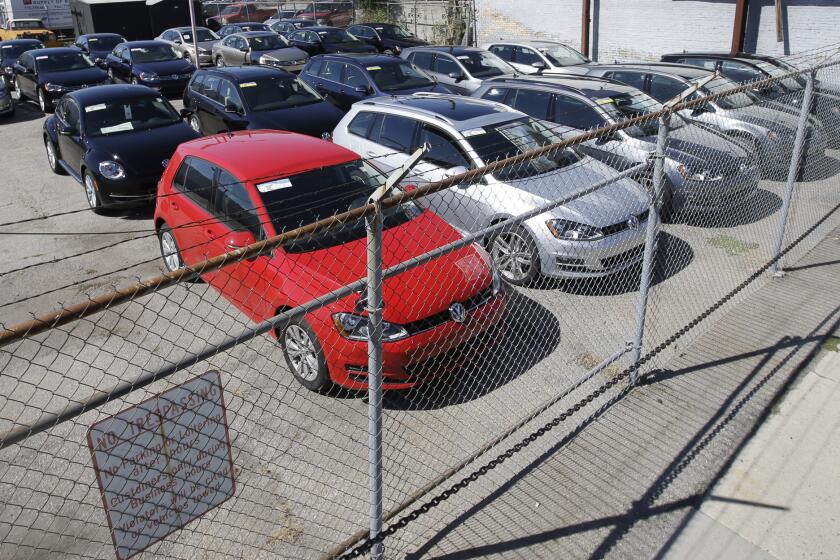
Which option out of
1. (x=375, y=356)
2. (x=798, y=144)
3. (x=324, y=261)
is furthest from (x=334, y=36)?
(x=375, y=356)

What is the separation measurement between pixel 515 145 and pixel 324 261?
3416 millimetres

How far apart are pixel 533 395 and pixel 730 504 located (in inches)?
63.3

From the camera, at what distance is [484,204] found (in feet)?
24.0

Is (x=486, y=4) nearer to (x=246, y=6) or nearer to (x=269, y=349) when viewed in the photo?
(x=246, y=6)

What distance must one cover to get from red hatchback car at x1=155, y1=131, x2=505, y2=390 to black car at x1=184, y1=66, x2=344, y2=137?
4167 millimetres

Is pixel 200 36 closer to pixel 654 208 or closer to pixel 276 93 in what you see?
pixel 276 93

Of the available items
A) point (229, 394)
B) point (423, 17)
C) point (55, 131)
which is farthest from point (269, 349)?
point (423, 17)

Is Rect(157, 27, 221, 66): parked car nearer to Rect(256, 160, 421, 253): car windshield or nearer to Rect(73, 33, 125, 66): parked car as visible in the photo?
Rect(73, 33, 125, 66): parked car

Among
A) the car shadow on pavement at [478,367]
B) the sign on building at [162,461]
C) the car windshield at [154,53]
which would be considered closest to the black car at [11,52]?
the car windshield at [154,53]

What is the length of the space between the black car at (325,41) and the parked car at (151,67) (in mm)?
4820

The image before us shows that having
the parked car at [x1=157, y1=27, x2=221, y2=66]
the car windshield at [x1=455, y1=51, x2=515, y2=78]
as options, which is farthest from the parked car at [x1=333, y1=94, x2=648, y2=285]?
the parked car at [x1=157, y1=27, x2=221, y2=66]

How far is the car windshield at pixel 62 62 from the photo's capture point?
1680cm

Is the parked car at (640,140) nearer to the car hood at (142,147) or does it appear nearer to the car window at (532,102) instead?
the car window at (532,102)

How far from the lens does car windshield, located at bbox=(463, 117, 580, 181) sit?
7.54 metres
